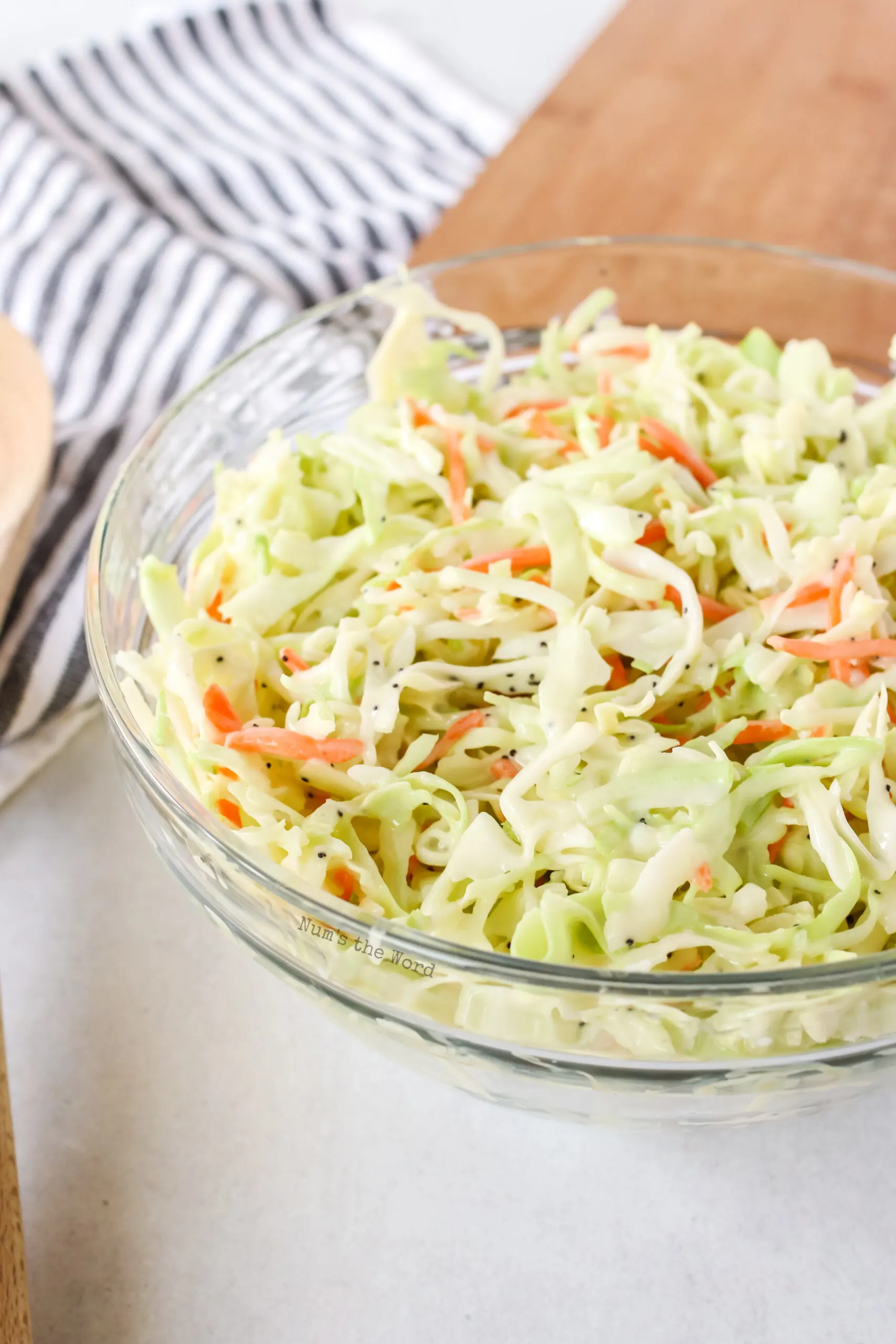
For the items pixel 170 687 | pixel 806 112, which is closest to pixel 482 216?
pixel 806 112

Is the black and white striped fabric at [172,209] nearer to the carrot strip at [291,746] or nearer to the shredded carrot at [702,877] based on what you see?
the carrot strip at [291,746]

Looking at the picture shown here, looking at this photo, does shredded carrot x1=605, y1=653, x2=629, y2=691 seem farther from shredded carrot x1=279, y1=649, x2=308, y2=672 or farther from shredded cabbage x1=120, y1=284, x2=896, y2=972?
shredded carrot x1=279, y1=649, x2=308, y2=672

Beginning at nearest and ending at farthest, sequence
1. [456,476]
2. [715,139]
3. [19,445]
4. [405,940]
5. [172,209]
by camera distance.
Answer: [405,940] → [456,476] → [19,445] → [715,139] → [172,209]

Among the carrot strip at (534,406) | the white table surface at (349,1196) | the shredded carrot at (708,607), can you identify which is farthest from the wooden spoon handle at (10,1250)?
the carrot strip at (534,406)

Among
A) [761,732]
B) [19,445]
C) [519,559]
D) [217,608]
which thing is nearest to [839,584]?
[761,732]

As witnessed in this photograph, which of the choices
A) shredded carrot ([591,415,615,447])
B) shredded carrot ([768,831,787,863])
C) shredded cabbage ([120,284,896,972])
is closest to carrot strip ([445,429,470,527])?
shredded cabbage ([120,284,896,972])

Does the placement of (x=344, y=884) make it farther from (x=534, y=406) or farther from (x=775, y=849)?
(x=534, y=406)

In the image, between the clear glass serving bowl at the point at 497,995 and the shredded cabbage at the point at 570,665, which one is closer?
the clear glass serving bowl at the point at 497,995
